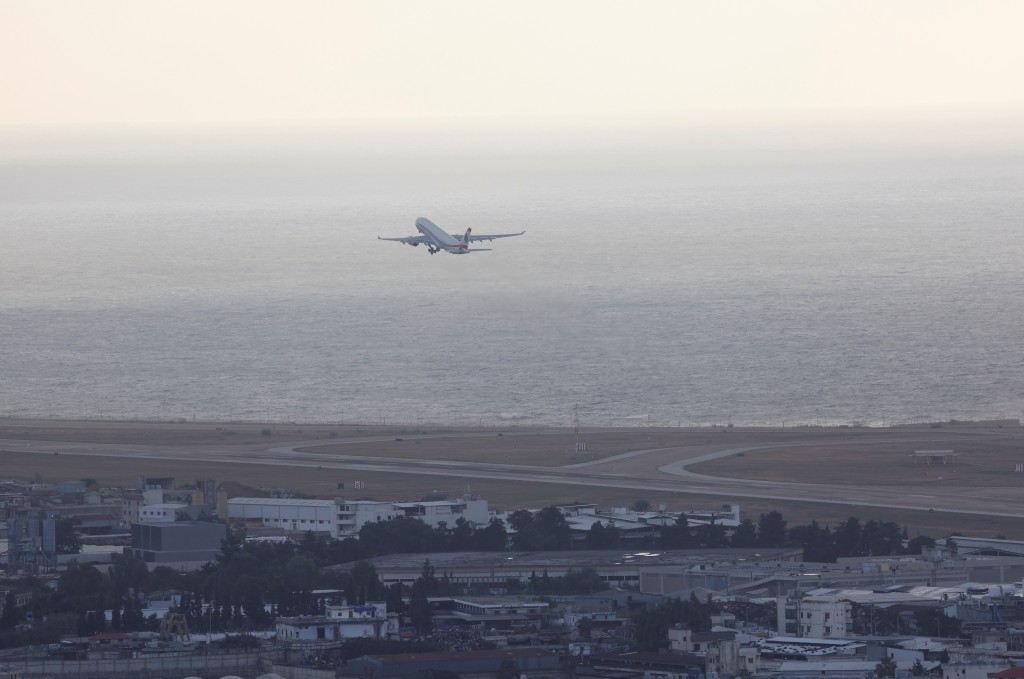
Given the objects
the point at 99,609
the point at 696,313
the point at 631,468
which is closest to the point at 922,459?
the point at 631,468

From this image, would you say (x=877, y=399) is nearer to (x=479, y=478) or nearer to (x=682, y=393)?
(x=682, y=393)

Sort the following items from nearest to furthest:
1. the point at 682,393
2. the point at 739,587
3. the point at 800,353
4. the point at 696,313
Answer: the point at 739,587
the point at 682,393
the point at 800,353
the point at 696,313

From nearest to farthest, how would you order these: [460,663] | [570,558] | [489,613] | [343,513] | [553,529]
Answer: [460,663] < [489,613] < [570,558] < [553,529] < [343,513]

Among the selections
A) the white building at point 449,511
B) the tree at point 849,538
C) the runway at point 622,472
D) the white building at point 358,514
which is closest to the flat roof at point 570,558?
the tree at point 849,538

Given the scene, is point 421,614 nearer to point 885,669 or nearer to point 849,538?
point 885,669

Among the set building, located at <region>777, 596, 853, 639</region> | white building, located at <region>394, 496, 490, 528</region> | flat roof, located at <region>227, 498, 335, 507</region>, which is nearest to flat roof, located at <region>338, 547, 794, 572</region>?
white building, located at <region>394, 496, 490, 528</region>

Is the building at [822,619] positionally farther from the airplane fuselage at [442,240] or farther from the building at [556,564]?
the airplane fuselage at [442,240]

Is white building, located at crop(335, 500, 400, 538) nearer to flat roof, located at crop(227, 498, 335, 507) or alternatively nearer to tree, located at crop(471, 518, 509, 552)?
flat roof, located at crop(227, 498, 335, 507)

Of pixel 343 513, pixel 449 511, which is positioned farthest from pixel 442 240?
pixel 343 513
